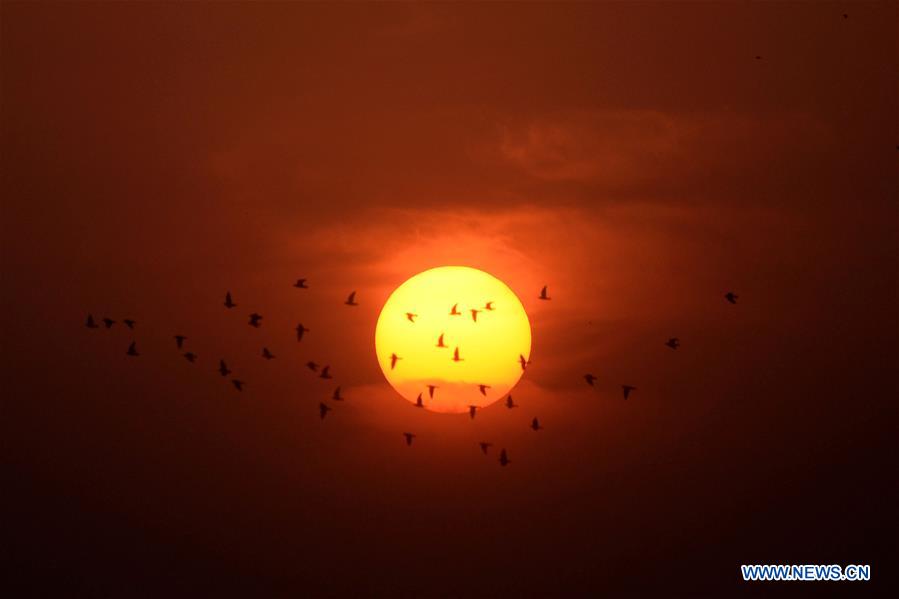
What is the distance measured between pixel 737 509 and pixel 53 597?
54.7ft

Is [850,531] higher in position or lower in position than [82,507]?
higher

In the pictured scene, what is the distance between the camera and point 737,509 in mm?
31547

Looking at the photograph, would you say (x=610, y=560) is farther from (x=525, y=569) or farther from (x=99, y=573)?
(x=99, y=573)

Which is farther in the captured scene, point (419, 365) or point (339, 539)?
point (339, 539)

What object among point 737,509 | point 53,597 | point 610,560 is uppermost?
point 737,509

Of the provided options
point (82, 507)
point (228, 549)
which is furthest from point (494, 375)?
point (82, 507)

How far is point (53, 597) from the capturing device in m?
30.8

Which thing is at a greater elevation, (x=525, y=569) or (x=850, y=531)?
(x=850, y=531)

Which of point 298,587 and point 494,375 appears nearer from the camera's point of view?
point 494,375

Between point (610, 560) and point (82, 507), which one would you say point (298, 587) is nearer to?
point (82, 507)

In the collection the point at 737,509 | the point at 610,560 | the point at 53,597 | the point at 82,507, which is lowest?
the point at 53,597

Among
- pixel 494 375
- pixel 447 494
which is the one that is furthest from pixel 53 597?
pixel 494 375

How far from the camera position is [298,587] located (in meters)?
31.4

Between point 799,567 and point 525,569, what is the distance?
6599 millimetres
